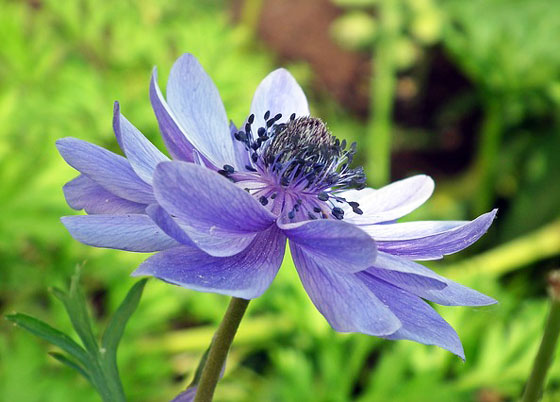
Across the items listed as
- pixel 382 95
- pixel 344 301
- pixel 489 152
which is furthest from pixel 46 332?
pixel 382 95

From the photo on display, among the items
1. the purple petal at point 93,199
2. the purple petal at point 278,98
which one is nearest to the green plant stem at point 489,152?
the purple petal at point 278,98

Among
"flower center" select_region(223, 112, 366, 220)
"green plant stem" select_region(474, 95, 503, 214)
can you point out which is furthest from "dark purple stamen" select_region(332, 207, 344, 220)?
"green plant stem" select_region(474, 95, 503, 214)

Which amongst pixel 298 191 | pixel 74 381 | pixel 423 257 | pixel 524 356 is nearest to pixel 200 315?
pixel 74 381

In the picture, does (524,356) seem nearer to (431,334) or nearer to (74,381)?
(74,381)

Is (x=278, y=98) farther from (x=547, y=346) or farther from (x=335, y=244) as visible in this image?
(x=547, y=346)

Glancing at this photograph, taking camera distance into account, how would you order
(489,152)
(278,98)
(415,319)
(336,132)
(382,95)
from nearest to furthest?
(415,319), (278,98), (489,152), (382,95), (336,132)

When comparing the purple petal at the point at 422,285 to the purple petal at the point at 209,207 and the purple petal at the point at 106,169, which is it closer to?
the purple petal at the point at 209,207

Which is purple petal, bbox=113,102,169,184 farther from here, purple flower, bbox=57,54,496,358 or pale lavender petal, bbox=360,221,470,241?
pale lavender petal, bbox=360,221,470,241
